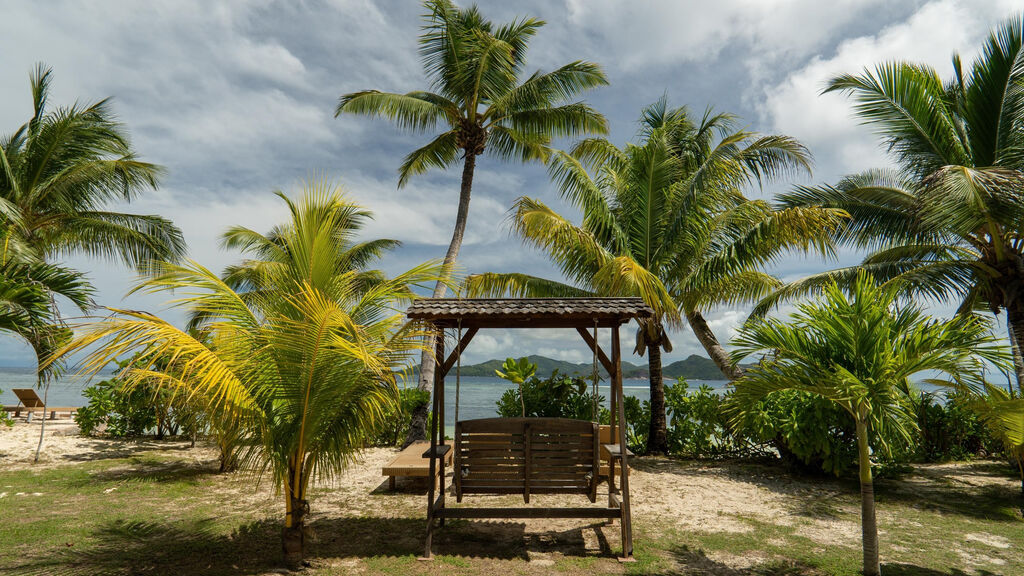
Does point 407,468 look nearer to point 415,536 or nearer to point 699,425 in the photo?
point 415,536

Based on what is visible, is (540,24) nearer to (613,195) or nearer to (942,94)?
(613,195)

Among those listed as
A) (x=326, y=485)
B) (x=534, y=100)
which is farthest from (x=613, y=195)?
(x=326, y=485)

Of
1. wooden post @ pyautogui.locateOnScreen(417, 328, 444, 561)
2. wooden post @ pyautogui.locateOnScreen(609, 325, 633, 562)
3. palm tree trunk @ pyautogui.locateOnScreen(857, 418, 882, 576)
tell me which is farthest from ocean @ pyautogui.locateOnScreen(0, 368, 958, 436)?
wooden post @ pyautogui.locateOnScreen(417, 328, 444, 561)

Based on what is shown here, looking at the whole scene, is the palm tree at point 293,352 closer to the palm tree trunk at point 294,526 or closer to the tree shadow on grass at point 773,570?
the palm tree trunk at point 294,526

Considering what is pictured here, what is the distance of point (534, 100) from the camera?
1364 cm

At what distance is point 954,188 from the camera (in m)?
8.36

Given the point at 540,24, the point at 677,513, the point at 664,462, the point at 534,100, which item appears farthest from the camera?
the point at 540,24

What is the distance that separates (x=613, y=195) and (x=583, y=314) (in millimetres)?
7778

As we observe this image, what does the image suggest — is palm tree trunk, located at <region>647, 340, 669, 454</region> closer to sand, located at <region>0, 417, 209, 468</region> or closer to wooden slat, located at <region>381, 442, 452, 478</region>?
wooden slat, located at <region>381, 442, 452, 478</region>

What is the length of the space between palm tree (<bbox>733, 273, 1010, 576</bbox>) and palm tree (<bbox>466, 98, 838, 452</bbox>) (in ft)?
18.0

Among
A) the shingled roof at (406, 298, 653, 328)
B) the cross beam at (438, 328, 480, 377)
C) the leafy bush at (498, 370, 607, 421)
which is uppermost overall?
the shingled roof at (406, 298, 653, 328)

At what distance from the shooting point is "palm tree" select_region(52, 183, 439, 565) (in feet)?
14.5

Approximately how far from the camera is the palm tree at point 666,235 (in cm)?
1073

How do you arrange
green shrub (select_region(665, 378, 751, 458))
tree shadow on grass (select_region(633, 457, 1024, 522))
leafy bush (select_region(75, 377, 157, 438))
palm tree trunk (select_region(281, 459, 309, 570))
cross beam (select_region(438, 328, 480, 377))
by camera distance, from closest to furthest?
palm tree trunk (select_region(281, 459, 309, 570)), cross beam (select_region(438, 328, 480, 377)), tree shadow on grass (select_region(633, 457, 1024, 522)), green shrub (select_region(665, 378, 751, 458)), leafy bush (select_region(75, 377, 157, 438))
